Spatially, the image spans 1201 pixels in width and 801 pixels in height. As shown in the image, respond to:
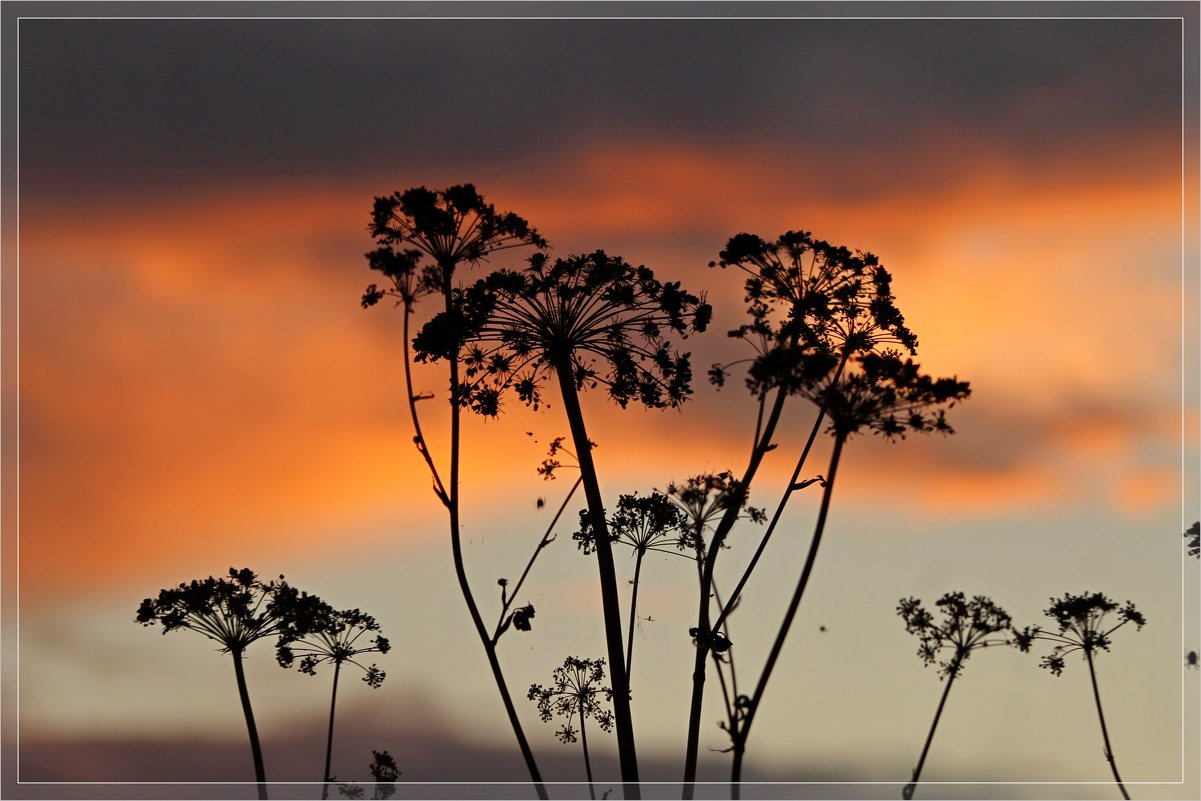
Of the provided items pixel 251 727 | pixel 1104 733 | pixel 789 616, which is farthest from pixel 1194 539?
pixel 251 727

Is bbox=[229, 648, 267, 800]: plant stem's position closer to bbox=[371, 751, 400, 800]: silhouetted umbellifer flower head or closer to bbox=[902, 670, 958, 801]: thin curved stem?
bbox=[371, 751, 400, 800]: silhouetted umbellifer flower head

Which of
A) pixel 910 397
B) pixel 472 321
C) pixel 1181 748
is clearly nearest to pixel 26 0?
pixel 472 321

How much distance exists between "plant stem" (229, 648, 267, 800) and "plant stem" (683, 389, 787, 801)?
8.16 metres

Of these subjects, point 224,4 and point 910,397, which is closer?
point 910,397

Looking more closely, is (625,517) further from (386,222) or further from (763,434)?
(386,222)

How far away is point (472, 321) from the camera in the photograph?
20703 mm

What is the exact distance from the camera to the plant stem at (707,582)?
17547 millimetres

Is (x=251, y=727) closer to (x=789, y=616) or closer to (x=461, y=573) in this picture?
(x=461, y=573)

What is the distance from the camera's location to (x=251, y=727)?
2370cm

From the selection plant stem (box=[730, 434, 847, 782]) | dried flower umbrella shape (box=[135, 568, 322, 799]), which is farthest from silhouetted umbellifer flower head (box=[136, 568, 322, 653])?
plant stem (box=[730, 434, 847, 782])

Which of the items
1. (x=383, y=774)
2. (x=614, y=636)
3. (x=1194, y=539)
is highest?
(x=1194, y=539)

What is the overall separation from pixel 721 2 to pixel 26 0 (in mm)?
13334

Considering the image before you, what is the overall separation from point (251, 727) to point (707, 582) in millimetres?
10662

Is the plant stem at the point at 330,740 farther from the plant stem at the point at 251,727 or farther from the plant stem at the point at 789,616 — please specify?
the plant stem at the point at 789,616
